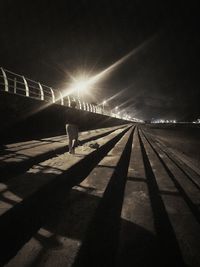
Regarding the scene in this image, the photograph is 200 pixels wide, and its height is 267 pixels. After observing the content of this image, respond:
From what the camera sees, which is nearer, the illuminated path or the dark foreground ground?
the illuminated path

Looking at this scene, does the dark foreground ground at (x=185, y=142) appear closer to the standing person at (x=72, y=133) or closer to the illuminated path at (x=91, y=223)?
the illuminated path at (x=91, y=223)

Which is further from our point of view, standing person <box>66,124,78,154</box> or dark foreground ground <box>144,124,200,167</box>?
dark foreground ground <box>144,124,200,167</box>

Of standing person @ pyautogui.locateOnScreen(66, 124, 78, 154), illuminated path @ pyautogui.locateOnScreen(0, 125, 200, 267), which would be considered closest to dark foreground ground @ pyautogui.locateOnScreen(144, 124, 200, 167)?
illuminated path @ pyautogui.locateOnScreen(0, 125, 200, 267)

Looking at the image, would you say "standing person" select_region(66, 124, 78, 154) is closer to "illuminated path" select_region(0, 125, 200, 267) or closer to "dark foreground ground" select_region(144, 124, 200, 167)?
"illuminated path" select_region(0, 125, 200, 267)

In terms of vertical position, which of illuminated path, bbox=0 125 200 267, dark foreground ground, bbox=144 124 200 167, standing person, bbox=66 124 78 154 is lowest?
dark foreground ground, bbox=144 124 200 167

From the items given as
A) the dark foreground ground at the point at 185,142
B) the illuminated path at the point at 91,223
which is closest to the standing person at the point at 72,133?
the illuminated path at the point at 91,223

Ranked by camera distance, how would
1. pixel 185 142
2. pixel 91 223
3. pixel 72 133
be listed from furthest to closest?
1. pixel 185 142
2. pixel 72 133
3. pixel 91 223

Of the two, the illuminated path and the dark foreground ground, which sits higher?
the illuminated path

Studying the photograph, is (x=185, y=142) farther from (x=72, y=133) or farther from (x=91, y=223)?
(x=91, y=223)

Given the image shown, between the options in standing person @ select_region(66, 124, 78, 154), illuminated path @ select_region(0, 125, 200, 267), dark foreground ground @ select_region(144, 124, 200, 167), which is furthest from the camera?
dark foreground ground @ select_region(144, 124, 200, 167)

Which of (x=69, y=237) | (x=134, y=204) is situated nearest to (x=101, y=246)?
(x=69, y=237)

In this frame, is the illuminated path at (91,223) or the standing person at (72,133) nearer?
the illuminated path at (91,223)

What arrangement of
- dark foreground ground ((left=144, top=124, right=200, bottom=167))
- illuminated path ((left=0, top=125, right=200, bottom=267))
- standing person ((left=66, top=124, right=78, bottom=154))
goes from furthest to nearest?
dark foreground ground ((left=144, top=124, right=200, bottom=167))
standing person ((left=66, top=124, right=78, bottom=154))
illuminated path ((left=0, top=125, right=200, bottom=267))

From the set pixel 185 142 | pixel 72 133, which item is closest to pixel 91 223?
pixel 72 133
